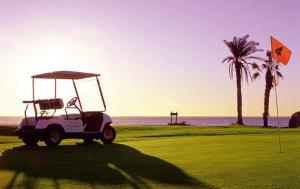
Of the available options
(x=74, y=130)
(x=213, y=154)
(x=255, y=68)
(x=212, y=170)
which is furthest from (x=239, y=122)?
(x=212, y=170)

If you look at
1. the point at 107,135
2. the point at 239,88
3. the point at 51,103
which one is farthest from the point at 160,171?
the point at 239,88

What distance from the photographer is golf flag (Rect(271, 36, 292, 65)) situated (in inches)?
634

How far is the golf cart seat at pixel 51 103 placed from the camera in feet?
62.5

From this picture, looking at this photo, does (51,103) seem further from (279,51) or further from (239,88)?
(239,88)

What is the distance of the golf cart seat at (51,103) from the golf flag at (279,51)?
781 cm

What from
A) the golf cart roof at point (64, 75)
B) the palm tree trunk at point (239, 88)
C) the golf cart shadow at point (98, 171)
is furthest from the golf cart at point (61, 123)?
the palm tree trunk at point (239, 88)

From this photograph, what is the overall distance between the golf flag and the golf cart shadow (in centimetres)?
517

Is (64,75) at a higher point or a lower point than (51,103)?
higher

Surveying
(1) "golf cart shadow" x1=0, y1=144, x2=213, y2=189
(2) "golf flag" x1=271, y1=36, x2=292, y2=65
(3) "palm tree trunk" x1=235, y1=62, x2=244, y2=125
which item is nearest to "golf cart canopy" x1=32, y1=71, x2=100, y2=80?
(1) "golf cart shadow" x1=0, y1=144, x2=213, y2=189

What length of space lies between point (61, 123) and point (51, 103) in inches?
43.2

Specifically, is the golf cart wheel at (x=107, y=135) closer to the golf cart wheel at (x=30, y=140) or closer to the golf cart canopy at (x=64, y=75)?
the golf cart canopy at (x=64, y=75)

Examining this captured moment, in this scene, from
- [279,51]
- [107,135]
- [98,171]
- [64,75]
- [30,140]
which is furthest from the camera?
[107,135]

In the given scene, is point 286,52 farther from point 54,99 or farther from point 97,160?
point 54,99

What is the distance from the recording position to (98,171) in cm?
1090
